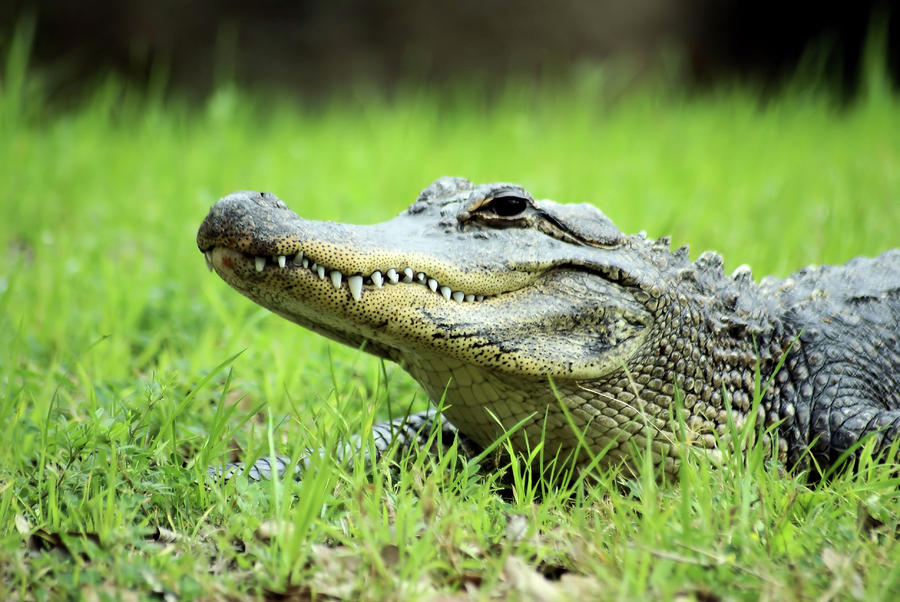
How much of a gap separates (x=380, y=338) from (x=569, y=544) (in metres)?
0.78

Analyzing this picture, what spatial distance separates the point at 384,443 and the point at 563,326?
0.77 metres

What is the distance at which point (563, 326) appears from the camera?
2453 mm

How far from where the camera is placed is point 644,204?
5.19 m

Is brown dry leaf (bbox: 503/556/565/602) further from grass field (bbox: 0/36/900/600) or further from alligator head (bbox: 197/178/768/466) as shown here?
alligator head (bbox: 197/178/768/466)

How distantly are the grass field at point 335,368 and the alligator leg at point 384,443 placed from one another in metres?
0.06

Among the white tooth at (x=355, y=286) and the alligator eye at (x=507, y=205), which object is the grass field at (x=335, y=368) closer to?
the white tooth at (x=355, y=286)

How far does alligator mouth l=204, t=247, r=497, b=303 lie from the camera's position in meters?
2.17

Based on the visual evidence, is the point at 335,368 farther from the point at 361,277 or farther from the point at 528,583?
the point at 528,583

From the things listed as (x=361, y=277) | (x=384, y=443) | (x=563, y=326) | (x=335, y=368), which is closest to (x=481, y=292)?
(x=563, y=326)

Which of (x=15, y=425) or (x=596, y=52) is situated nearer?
(x=15, y=425)

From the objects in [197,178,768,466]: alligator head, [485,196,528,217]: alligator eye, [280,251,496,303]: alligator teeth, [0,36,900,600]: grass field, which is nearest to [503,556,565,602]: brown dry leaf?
[0,36,900,600]: grass field

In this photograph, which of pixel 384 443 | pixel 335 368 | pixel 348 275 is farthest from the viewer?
pixel 335 368

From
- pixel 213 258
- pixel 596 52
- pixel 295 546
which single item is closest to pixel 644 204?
pixel 213 258

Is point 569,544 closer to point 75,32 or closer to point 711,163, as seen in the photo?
point 711,163
